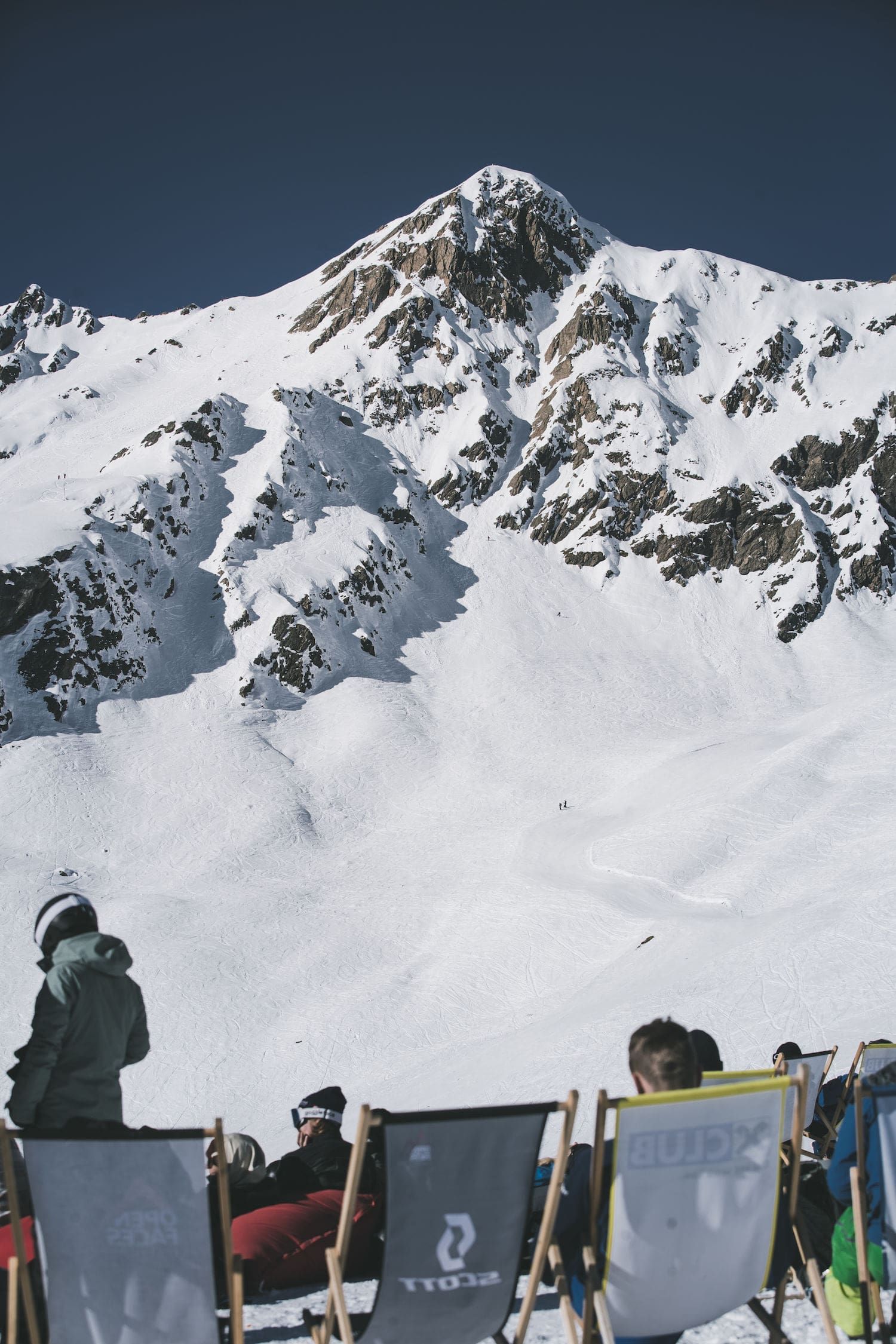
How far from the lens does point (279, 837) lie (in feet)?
127

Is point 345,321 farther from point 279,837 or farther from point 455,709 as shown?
point 279,837

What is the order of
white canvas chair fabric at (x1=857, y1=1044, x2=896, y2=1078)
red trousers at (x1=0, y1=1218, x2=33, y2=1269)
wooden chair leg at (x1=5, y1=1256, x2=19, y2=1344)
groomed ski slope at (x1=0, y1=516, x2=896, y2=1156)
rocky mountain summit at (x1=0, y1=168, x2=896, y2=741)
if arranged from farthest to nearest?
rocky mountain summit at (x1=0, y1=168, x2=896, y2=741), groomed ski slope at (x1=0, y1=516, x2=896, y2=1156), white canvas chair fabric at (x1=857, y1=1044, x2=896, y2=1078), red trousers at (x1=0, y1=1218, x2=33, y2=1269), wooden chair leg at (x1=5, y1=1256, x2=19, y2=1344)

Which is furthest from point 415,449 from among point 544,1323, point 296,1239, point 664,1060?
point 664,1060

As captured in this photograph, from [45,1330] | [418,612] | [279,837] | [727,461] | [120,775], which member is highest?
[727,461]

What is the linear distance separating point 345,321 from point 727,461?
145 feet

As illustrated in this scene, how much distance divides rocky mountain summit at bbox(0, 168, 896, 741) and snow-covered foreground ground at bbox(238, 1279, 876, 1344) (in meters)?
46.0

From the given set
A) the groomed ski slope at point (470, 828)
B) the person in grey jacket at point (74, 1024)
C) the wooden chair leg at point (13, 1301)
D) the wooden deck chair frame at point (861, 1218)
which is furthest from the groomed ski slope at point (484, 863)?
the wooden chair leg at point (13, 1301)

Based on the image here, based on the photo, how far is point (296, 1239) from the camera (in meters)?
4.68

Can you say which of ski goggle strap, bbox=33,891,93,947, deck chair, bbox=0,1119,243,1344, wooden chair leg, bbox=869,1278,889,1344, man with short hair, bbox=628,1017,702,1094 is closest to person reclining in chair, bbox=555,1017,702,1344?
man with short hair, bbox=628,1017,702,1094

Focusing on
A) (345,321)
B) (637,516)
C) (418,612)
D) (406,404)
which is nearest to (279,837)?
(418,612)

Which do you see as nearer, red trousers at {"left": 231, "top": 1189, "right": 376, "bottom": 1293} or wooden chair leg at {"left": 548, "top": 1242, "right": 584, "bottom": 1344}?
wooden chair leg at {"left": 548, "top": 1242, "right": 584, "bottom": 1344}

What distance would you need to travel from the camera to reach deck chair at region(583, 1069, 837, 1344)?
310 cm

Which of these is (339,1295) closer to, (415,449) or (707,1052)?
(707,1052)

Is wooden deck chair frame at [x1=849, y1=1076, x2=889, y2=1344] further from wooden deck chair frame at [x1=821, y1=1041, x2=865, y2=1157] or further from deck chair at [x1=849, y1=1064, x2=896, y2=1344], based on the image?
wooden deck chair frame at [x1=821, y1=1041, x2=865, y2=1157]
